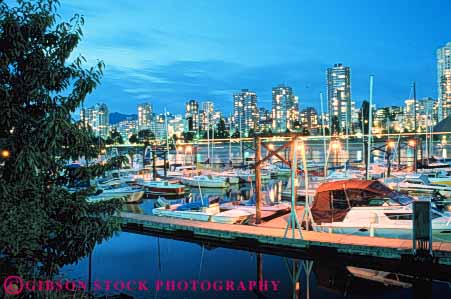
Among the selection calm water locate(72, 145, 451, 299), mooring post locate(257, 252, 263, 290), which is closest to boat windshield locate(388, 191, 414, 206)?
calm water locate(72, 145, 451, 299)

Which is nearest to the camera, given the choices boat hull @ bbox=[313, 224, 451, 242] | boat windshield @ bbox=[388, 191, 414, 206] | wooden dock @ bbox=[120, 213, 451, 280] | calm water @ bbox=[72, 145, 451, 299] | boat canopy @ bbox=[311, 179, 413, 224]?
wooden dock @ bbox=[120, 213, 451, 280]

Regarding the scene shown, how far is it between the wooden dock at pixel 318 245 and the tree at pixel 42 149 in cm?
942

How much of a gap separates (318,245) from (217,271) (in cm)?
473

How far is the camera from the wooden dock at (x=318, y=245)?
13.2m

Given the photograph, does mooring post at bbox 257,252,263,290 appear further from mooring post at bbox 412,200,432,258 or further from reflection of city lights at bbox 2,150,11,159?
reflection of city lights at bbox 2,150,11,159

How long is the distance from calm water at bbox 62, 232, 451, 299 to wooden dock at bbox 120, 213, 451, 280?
0.62 m

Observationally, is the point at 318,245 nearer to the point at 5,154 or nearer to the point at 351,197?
the point at 351,197

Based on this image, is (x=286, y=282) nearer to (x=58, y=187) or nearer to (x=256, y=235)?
(x=256, y=235)

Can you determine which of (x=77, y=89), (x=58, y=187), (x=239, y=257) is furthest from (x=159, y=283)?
(x=77, y=89)

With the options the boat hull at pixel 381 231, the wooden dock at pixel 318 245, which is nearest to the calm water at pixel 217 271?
the wooden dock at pixel 318 245

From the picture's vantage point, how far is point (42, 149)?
22.3ft

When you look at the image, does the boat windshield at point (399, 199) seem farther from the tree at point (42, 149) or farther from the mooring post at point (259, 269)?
the tree at point (42, 149)

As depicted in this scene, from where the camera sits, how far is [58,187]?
7.62 metres

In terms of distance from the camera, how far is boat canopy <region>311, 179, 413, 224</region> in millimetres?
19261
